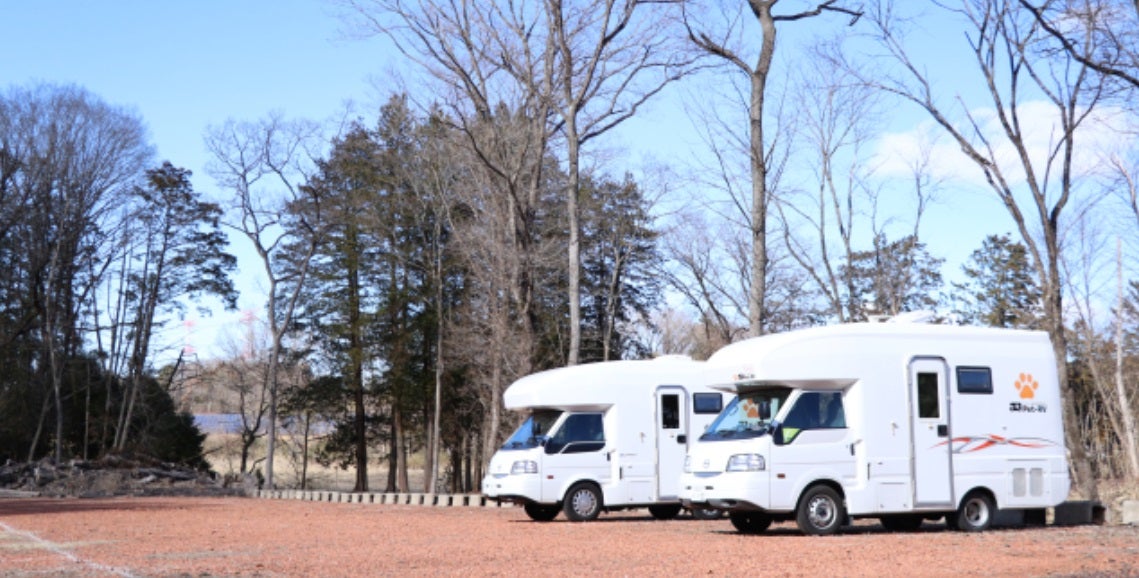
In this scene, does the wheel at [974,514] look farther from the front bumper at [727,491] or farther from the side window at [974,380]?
the front bumper at [727,491]

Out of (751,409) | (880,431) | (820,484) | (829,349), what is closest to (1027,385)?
(880,431)

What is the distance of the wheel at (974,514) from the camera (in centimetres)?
1599

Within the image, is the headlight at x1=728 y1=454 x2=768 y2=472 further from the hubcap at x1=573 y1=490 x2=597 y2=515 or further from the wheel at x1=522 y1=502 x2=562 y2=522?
the wheel at x1=522 y1=502 x2=562 y2=522

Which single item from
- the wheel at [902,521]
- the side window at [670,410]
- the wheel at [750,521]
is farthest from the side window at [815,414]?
the side window at [670,410]

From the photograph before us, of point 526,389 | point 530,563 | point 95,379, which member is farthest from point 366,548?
point 95,379

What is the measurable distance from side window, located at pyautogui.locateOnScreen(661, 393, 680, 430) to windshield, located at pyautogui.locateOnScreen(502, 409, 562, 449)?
1.76 meters

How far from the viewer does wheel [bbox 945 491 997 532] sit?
16.0 meters

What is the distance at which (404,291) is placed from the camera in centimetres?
4962

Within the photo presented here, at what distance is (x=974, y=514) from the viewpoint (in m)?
16.2

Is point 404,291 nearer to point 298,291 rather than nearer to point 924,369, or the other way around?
point 298,291

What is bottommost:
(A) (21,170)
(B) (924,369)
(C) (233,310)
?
(B) (924,369)

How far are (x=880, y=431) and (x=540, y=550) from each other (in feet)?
16.1

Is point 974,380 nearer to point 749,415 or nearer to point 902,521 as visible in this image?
point 902,521

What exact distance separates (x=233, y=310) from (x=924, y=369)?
42194 mm
